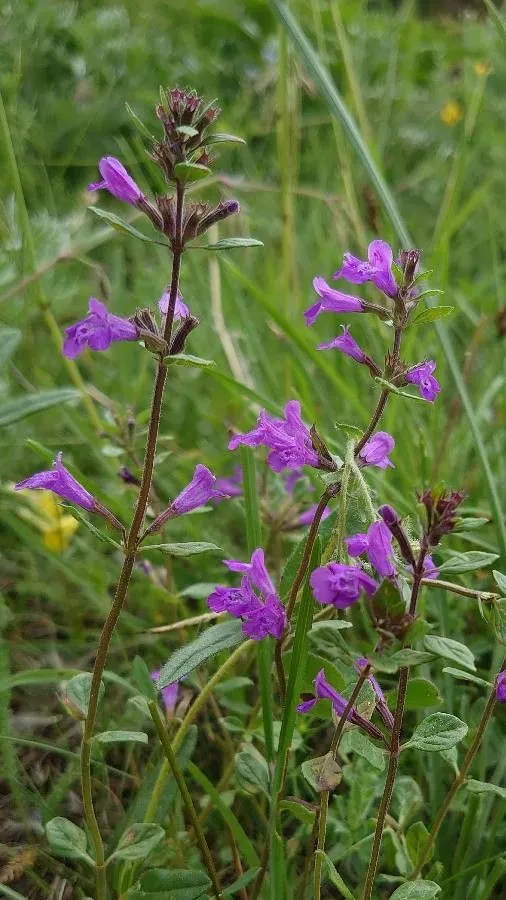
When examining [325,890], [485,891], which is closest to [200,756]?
[325,890]

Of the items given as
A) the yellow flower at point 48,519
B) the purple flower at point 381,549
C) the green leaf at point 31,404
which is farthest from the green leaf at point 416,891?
the yellow flower at point 48,519

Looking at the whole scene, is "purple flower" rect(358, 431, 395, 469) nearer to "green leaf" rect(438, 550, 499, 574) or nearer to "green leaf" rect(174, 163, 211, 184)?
"green leaf" rect(438, 550, 499, 574)

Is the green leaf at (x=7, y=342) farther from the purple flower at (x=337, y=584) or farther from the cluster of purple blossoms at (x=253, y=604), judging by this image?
the purple flower at (x=337, y=584)

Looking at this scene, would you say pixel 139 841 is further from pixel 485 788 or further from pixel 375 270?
pixel 375 270

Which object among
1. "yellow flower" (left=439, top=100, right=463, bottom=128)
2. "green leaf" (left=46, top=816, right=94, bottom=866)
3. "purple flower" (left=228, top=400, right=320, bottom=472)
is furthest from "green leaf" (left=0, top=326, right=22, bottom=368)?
"yellow flower" (left=439, top=100, right=463, bottom=128)

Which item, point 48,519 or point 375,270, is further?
point 48,519

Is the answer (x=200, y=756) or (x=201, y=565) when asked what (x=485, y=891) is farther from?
(x=201, y=565)

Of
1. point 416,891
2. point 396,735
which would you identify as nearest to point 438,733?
point 396,735
